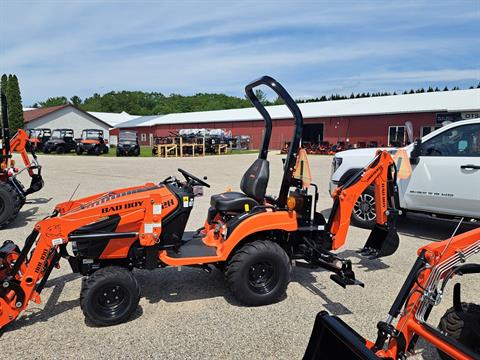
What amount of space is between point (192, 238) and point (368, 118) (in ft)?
114

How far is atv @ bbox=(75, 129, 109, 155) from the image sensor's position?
3188 centimetres

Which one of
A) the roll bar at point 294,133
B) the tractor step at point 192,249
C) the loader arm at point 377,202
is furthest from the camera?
the loader arm at point 377,202

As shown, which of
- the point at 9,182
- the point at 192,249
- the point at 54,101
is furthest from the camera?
the point at 54,101

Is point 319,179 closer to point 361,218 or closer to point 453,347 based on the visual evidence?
point 361,218

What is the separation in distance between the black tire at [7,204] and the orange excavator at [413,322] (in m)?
6.76

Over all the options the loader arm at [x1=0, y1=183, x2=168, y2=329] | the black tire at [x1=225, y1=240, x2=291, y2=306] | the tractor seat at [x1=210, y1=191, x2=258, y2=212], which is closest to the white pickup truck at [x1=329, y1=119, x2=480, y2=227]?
the tractor seat at [x1=210, y1=191, x2=258, y2=212]

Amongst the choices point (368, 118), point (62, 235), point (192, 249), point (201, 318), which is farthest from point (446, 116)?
point (62, 235)

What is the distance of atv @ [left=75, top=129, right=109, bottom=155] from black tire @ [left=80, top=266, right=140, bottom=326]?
30070 mm

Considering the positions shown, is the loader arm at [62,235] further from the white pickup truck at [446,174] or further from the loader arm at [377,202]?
the white pickup truck at [446,174]

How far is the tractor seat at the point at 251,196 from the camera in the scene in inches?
187

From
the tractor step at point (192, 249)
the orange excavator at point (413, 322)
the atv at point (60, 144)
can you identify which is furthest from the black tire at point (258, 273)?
the atv at point (60, 144)

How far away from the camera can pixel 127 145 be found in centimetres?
3066

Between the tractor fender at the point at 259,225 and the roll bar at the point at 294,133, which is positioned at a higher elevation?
the roll bar at the point at 294,133

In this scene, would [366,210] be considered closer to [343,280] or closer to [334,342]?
[343,280]
